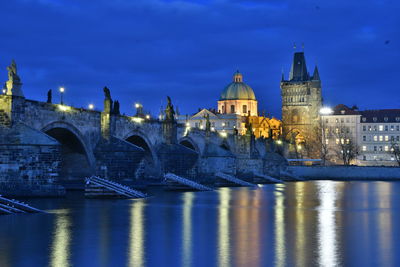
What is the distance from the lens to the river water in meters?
15.6

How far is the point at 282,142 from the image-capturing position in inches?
4311

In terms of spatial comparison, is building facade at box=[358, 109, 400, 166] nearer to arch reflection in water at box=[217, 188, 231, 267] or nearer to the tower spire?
the tower spire

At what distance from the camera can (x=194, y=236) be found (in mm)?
19875

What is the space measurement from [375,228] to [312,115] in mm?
123059

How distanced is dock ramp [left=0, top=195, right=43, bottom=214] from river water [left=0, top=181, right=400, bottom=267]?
31.6 inches

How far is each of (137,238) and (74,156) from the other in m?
25.3

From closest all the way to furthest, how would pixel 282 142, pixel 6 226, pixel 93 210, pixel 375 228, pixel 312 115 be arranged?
pixel 6 226
pixel 375 228
pixel 93 210
pixel 282 142
pixel 312 115

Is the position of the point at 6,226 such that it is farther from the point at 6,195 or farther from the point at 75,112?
the point at 75,112

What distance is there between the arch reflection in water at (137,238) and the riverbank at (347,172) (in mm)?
64060

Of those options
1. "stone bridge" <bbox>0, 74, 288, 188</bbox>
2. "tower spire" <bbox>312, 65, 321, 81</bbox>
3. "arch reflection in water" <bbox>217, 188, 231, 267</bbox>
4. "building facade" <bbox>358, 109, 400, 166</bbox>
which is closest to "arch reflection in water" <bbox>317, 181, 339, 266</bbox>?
"arch reflection in water" <bbox>217, 188, 231, 267</bbox>

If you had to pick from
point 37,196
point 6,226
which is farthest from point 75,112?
point 6,226

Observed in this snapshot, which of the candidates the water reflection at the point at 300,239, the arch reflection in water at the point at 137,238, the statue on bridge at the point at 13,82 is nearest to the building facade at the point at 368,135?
the statue on bridge at the point at 13,82

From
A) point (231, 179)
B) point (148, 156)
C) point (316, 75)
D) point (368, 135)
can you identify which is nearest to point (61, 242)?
point (148, 156)

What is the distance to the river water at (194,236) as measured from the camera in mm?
15609
